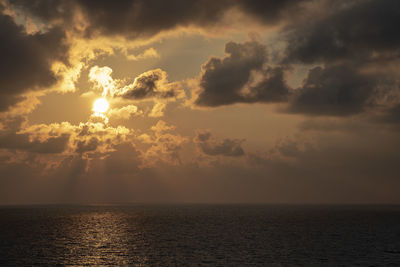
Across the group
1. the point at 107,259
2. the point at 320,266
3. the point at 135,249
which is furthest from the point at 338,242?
the point at 107,259

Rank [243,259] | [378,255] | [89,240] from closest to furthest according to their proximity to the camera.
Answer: [243,259] → [378,255] → [89,240]

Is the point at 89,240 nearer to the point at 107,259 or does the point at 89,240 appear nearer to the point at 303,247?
the point at 107,259

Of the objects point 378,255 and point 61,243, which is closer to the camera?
point 378,255

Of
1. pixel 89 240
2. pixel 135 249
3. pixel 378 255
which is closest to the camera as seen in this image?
pixel 378 255

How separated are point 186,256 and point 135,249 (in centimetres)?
1397

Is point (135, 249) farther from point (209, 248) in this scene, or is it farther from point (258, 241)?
point (258, 241)

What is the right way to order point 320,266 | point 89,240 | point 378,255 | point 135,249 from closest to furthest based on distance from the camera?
point 320,266 → point 378,255 → point 135,249 → point 89,240

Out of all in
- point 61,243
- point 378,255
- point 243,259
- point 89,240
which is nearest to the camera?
point 243,259

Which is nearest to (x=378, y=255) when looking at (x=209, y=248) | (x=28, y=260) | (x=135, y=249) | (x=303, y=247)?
(x=303, y=247)

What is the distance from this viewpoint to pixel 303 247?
7812 centimetres

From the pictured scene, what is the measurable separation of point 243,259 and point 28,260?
115 feet

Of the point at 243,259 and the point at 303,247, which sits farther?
the point at 303,247

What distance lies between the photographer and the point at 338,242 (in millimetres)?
87250

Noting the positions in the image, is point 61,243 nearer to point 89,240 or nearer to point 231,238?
point 89,240
